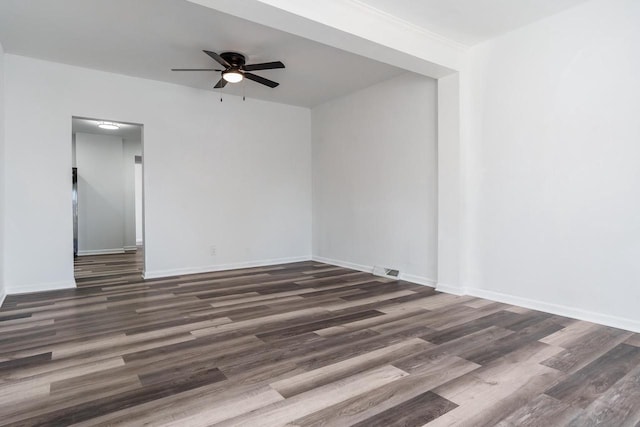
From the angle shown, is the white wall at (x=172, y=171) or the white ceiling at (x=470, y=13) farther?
the white wall at (x=172, y=171)

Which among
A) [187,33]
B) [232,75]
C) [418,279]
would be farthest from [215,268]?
[187,33]

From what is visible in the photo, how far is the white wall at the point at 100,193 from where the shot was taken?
7676 millimetres

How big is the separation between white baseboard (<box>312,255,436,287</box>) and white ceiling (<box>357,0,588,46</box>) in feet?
8.96

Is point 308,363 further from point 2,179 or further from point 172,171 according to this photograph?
point 2,179

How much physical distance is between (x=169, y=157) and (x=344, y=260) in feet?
9.83

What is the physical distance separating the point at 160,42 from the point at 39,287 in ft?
10.3

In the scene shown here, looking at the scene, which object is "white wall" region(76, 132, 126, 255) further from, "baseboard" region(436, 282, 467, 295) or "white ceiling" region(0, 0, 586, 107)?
"baseboard" region(436, 282, 467, 295)

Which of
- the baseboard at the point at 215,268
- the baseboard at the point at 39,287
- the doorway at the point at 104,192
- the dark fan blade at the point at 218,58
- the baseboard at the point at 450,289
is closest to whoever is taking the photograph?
the dark fan blade at the point at 218,58

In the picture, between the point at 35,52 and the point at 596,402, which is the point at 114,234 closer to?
the point at 35,52

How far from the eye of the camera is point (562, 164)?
10.5ft

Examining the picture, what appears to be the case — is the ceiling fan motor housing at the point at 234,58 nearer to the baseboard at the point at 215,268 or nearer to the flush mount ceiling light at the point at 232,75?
the flush mount ceiling light at the point at 232,75

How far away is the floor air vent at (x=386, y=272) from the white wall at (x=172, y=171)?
1.69 metres

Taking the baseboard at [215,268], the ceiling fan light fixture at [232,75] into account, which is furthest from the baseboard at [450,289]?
the ceiling fan light fixture at [232,75]

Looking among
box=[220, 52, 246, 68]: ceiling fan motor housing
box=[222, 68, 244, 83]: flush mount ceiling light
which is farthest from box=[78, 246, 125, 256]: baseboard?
box=[220, 52, 246, 68]: ceiling fan motor housing
